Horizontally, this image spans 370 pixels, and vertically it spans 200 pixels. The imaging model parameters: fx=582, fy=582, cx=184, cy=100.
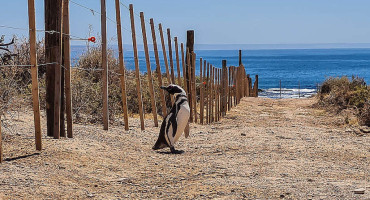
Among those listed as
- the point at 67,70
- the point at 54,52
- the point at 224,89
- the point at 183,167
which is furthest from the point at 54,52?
the point at 224,89

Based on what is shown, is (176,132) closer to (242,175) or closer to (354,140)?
(242,175)

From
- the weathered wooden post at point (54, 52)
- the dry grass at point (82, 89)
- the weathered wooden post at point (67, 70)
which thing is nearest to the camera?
the weathered wooden post at point (54, 52)

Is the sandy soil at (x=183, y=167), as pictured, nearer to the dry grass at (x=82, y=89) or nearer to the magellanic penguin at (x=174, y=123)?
the magellanic penguin at (x=174, y=123)

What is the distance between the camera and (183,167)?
8.76 meters

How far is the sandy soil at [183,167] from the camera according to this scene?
271 inches

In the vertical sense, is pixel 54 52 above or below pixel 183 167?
above

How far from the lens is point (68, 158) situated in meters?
8.39

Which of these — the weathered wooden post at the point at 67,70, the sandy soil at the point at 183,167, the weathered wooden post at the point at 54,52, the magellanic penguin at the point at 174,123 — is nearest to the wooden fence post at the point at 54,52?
the weathered wooden post at the point at 54,52

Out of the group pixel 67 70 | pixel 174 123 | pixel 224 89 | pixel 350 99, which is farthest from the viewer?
pixel 350 99

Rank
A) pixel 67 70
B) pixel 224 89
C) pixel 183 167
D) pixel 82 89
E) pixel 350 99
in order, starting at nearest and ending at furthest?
1. pixel 183 167
2. pixel 67 70
3. pixel 82 89
4. pixel 224 89
5. pixel 350 99

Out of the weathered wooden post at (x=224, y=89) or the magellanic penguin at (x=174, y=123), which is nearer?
the magellanic penguin at (x=174, y=123)

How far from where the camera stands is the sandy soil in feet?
22.6

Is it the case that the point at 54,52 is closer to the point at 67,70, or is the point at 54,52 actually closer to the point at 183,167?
the point at 67,70

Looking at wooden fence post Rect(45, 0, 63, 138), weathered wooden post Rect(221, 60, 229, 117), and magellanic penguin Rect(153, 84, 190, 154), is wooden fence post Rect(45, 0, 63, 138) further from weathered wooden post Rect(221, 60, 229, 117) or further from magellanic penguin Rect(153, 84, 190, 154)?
weathered wooden post Rect(221, 60, 229, 117)
